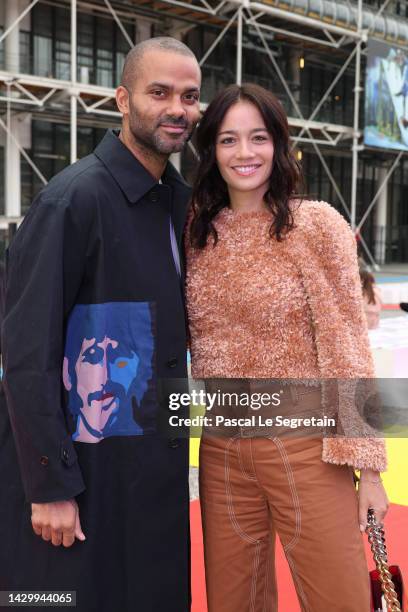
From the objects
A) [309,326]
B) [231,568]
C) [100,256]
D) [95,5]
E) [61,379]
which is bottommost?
[231,568]

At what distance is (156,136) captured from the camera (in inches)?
79.4

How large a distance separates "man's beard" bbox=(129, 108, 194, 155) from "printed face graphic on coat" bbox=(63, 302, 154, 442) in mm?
444

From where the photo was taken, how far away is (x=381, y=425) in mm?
1973

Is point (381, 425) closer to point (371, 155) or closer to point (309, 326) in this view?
point (309, 326)

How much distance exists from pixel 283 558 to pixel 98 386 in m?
1.79

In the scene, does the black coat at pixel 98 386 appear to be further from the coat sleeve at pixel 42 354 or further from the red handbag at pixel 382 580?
the red handbag at pixel 382 580

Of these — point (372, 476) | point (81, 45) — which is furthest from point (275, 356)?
point (81, 45)

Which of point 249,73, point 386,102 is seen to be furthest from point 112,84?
point 386,102

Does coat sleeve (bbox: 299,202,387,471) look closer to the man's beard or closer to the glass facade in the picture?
the man's beard

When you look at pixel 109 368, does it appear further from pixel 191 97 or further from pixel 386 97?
pixel 386 97

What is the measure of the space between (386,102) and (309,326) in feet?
64.7

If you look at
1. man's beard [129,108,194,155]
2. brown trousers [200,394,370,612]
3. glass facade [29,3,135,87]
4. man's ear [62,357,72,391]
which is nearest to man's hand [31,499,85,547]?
man's ear [62,357,72,391]

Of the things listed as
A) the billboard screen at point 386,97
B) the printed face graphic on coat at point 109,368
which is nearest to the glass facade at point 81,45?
the billboard screen at point 386,97

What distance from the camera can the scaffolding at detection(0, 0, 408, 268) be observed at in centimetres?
1423
